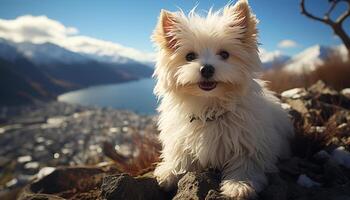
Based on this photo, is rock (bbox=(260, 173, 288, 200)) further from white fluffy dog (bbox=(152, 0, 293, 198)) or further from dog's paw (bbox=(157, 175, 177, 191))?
dog's paw (bbox=(157, 175, 177, 191))

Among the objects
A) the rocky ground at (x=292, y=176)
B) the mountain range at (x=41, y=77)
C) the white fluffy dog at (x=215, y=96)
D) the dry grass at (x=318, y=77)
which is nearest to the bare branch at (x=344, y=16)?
the dry grass at (x=318, y=77)

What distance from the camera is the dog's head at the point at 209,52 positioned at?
121 inches

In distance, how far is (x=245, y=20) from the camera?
133 inches

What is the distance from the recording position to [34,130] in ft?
233

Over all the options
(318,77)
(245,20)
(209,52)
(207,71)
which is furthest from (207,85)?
(318,77)

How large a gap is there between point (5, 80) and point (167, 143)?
4659 inches

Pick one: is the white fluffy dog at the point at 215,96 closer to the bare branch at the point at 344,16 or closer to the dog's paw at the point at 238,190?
the dog's paw at the point at 238,190

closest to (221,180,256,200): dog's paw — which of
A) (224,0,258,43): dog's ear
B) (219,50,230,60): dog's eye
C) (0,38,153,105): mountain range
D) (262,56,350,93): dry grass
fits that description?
(219,50,230,60): dog's eye

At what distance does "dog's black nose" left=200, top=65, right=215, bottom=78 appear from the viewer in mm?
3000

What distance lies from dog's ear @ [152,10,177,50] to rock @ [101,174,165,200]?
→ 4.32ft

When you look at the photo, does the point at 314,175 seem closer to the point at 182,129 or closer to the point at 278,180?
the point at 278,180

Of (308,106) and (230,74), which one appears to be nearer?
(230,74)

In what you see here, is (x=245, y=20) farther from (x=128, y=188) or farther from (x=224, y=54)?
(x=128, y=188)

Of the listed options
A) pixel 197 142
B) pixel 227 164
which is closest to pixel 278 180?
pixel 227 164
